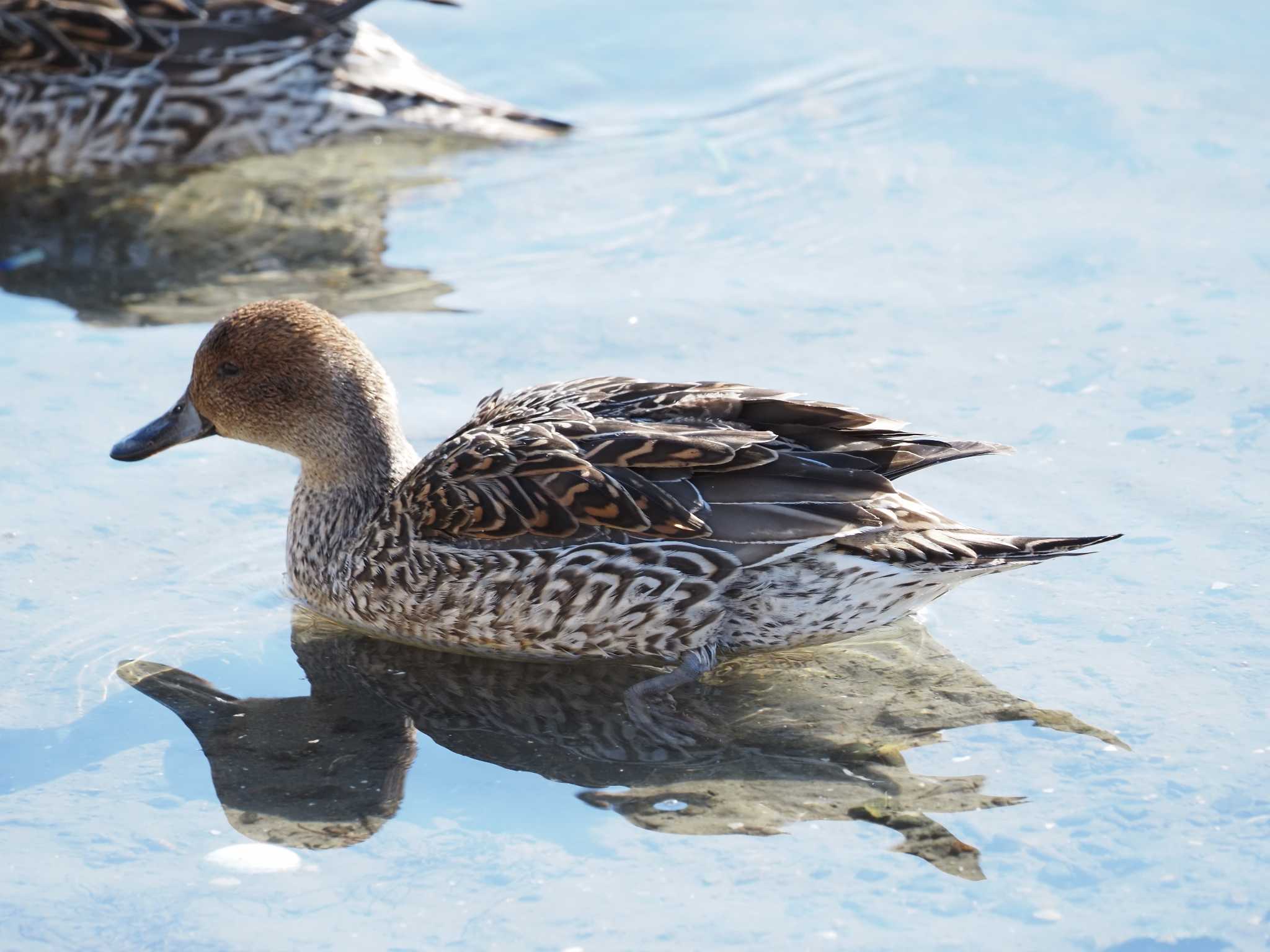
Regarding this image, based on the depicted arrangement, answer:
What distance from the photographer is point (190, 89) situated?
1070cm

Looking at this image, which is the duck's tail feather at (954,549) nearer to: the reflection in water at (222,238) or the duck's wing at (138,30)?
the reflection in water at (222,238)

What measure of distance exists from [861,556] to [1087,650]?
3.01ft

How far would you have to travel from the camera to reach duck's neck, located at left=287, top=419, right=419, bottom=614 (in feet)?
22.2

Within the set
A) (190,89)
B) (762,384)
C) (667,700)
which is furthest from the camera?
(190,89)

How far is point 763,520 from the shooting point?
5953 mm

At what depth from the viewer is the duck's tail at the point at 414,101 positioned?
1043cm

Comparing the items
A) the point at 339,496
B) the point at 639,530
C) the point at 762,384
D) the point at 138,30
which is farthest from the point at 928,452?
the point at 138,30

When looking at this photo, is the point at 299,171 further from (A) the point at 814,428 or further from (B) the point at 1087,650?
(B) the point at 1087,650

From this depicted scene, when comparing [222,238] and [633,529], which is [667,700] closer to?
[633,529]

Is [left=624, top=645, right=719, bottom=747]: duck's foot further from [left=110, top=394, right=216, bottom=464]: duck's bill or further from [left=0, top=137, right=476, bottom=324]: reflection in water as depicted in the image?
[left=0, top=137, right=476, bottom=324]: reflection in water

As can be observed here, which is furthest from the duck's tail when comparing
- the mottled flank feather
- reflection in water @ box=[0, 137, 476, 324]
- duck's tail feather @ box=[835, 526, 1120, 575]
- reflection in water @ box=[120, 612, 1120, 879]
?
duck's tail feather @ box=[835, 526, 1120, 575]

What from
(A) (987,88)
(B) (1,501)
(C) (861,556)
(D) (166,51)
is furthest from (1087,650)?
(D) (166,51)

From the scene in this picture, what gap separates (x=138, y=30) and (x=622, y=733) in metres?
6.37

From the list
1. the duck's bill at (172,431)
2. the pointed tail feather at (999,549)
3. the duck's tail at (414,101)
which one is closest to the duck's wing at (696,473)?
the pointed tail feather at (999,549)
